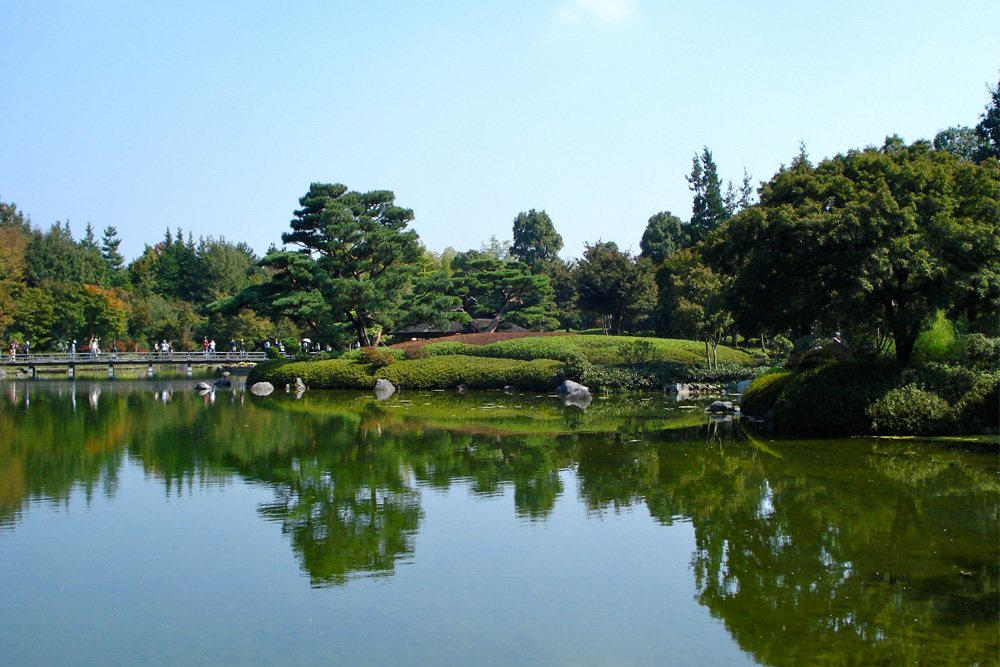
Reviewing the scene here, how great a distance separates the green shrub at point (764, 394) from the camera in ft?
61.8

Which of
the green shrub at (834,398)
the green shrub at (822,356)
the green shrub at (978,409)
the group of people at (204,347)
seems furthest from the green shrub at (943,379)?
the group of people at (204,347)

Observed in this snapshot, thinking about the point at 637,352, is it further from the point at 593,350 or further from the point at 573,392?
the point at 573,392

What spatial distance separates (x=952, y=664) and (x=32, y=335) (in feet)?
181

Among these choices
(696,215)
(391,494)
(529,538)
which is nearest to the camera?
(529,538)

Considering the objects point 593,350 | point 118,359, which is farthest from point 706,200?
point 118,359

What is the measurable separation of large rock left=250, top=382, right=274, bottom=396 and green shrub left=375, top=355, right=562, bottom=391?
13.6 feet

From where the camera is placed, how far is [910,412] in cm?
1487

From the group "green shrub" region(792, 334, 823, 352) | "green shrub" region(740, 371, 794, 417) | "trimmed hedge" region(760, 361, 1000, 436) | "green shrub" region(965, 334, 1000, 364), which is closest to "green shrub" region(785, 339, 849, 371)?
"green shrub" region(740, 371, 794, 417)

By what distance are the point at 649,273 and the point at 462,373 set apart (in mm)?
18565

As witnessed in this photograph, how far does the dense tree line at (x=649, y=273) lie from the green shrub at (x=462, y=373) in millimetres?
4214

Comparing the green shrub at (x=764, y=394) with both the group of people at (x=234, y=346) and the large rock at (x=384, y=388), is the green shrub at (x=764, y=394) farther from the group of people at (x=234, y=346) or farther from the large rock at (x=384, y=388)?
the group of people at (x=234, y=346)

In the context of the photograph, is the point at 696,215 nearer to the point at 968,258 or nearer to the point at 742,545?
the point at 968,258

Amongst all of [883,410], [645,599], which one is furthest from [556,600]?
[883,410]

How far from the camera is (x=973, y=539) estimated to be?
824 cm
